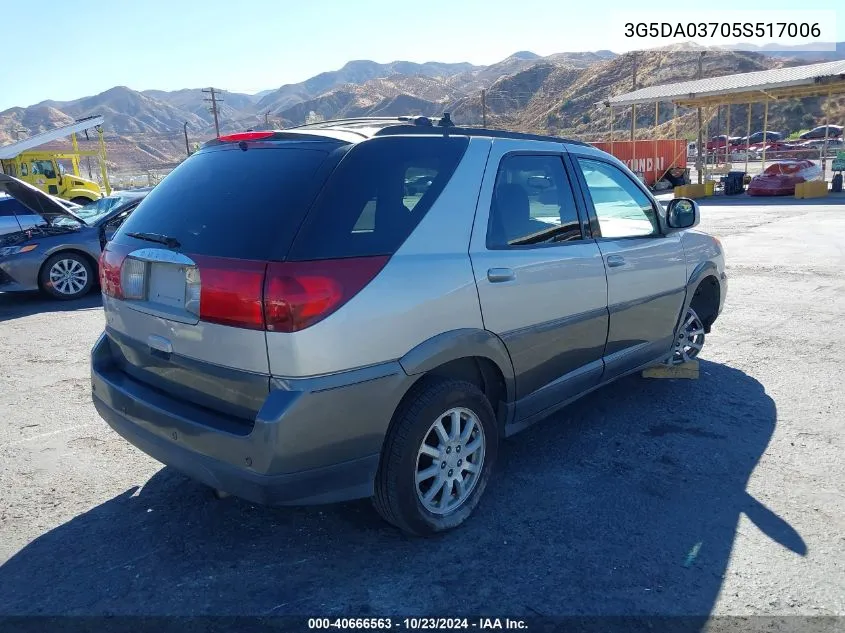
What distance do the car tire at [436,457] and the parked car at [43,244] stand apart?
7.80m

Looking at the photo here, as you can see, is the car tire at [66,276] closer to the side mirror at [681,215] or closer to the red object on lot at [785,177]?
the side mirror at [681,215]

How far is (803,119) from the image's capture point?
67.8m

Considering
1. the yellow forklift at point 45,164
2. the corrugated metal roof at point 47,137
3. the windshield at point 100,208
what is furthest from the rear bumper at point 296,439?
the yellow forklift at point 45,164

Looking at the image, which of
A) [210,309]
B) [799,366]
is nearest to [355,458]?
[210,309]

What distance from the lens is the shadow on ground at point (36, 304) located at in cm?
844

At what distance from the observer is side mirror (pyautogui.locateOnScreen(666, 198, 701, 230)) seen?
466cm

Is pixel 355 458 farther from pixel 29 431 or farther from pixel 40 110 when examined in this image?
pixel 40 110

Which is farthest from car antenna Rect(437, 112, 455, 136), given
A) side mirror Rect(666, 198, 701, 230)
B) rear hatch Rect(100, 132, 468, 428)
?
side mirror Rect(666, 198, 701, 230)

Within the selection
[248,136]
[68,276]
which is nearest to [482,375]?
[248,136]

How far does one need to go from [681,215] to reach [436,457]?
9.16 feet

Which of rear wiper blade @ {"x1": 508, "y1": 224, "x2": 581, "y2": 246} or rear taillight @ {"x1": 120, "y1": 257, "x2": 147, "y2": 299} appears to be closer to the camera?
rear taillight @ {"x1": 120, "y1": 257, "x2": 147, "y2": 299}

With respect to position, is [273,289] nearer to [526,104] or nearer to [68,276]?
[68,276]

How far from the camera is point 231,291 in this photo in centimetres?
256

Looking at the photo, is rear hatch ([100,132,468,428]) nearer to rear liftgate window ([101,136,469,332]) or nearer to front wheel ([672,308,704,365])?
rear liftgate window ([101,136,469,332])
